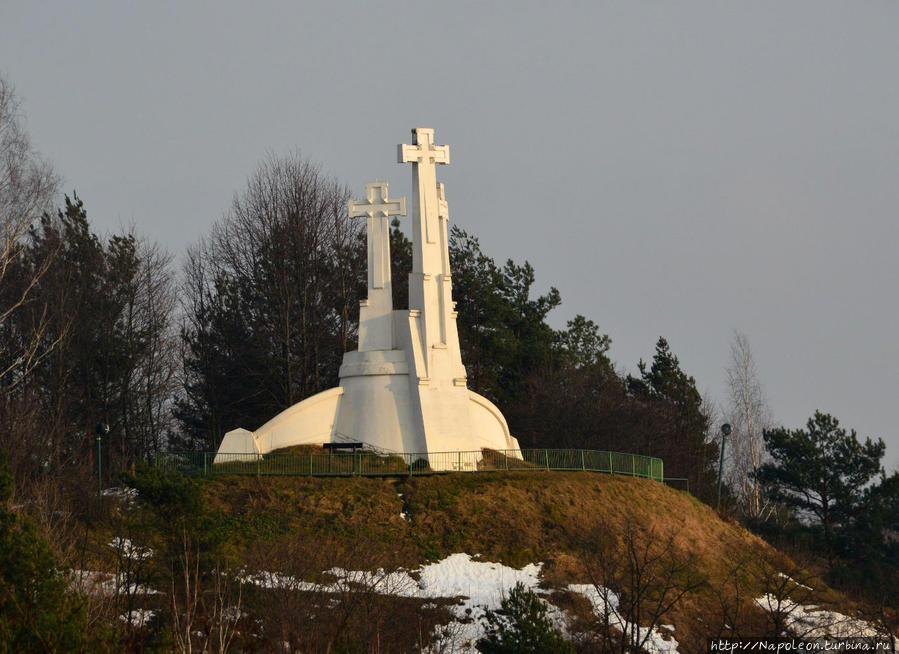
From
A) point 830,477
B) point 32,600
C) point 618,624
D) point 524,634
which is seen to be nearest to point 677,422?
point 830,477

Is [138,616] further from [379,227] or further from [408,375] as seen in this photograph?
[379,227]

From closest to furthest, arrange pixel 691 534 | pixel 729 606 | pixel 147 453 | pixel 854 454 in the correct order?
pixel 729 606, pixel 691 534, pixel 854 454, pixel 147 453

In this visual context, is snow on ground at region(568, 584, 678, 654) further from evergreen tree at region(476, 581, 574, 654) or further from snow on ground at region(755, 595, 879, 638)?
evergreen tree at region(476, 581, 574, 654)

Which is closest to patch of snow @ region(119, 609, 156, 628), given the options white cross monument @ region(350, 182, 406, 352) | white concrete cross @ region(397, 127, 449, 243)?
white cross monument @ region(350, 182, 406, 352)

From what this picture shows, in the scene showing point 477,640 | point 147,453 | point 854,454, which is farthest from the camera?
point 147,453

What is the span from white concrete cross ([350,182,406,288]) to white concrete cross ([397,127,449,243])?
0.86 metres

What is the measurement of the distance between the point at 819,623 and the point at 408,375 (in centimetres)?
1302

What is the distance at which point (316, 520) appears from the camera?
28.3 m

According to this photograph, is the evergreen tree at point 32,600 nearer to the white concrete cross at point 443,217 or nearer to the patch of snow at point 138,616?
the patch of snow at point 138,616

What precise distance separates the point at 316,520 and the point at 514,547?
478 centimetres

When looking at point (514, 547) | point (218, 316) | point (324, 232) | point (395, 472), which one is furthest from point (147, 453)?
point (514, 547)

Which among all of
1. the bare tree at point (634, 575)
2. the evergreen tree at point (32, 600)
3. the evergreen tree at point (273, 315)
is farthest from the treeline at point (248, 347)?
the evergreen tree at point (32, 600)

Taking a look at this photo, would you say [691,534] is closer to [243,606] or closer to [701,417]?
[243,606]

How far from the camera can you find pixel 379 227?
116 feet
